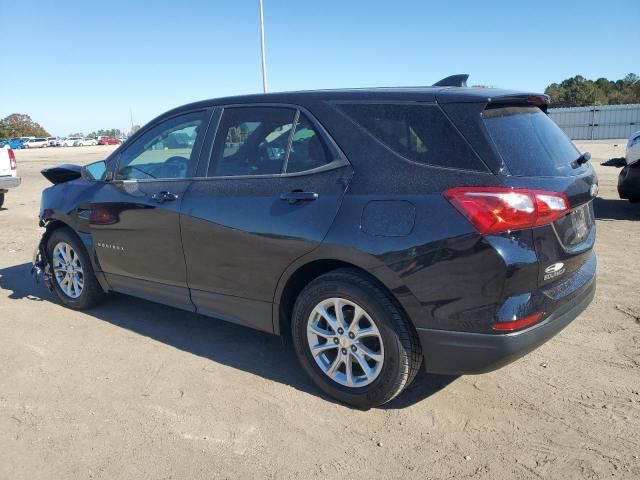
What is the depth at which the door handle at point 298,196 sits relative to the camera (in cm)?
321

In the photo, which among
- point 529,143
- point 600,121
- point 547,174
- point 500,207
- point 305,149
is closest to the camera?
point 500,207

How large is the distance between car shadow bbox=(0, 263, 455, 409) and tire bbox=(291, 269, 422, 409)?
0.18m

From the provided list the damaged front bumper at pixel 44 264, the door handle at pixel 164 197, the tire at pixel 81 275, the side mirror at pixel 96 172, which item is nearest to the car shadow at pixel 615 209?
the door handle at pixel 164 197

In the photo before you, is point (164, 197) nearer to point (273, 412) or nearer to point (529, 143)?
point (273, 412)

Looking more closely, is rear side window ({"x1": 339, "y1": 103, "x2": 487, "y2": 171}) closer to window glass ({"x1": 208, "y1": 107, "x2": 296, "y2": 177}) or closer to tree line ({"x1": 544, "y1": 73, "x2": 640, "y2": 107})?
window glass ({"x1": 208, "y1": 107, "x2": 296, "y2": 177})

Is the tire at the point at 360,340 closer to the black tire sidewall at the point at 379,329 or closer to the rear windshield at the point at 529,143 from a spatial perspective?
the black tire sidewall at the point at 379,329

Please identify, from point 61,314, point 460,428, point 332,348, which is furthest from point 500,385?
point 61,314

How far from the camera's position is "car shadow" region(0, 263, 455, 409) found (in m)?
3.52

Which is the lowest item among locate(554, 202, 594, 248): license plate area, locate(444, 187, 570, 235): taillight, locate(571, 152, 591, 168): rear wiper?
locate(554, 202, 594, 248): license plate area

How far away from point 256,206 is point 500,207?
4.99 ft

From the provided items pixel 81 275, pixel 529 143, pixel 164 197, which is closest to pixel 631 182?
pixel 529 143

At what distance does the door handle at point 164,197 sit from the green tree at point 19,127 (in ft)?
324

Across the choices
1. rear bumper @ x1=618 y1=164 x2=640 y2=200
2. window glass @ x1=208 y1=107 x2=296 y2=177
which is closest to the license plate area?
window glass @ x1=208 y1=107 x2=296 y2=177

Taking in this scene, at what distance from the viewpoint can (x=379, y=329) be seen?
3010 mm
